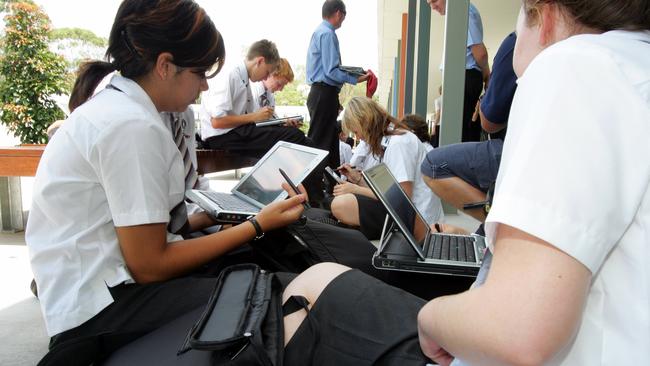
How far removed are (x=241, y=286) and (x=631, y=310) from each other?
78cm

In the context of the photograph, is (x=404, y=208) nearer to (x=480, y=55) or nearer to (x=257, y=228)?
(x=257, y=228)

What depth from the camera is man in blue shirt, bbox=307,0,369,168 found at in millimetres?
4715

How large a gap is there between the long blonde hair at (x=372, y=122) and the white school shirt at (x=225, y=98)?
0.91m

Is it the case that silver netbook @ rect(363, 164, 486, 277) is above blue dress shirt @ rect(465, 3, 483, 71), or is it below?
below

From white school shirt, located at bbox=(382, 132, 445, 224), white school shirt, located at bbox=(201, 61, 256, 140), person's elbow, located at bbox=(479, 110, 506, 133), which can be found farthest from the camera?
white school shirt, located at bbox=(201, 61, 256, 140)

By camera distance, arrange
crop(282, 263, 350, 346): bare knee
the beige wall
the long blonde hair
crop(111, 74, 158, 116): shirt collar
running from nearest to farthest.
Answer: crop(282, 263, 350, 346): bare knee → crop(111, 74, 158, 116): shirt collar → the long blonde hair → the beige wall

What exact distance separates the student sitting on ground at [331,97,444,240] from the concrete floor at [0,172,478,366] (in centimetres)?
161

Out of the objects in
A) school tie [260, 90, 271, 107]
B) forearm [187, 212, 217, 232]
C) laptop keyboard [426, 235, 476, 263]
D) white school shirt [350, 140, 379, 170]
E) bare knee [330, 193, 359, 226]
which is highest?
forearm [187, 212, 217, 232]

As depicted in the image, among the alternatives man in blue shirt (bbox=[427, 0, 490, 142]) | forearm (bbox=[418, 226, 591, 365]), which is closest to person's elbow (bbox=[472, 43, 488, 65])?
man in blue shirt (bbox=[427, 0, 490, 142])

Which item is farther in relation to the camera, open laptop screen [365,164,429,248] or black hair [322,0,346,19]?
black hair [322,0,346,19]

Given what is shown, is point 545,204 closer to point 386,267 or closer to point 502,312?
point 502,312

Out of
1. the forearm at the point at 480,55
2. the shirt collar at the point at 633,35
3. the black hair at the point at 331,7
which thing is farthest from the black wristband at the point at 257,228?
the black hair at the point at 331,7

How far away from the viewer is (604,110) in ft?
1.66

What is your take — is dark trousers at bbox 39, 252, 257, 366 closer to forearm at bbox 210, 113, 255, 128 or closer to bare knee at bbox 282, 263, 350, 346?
bare knee at bbox 282, 263, 350, 346
